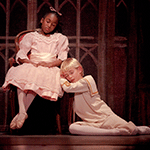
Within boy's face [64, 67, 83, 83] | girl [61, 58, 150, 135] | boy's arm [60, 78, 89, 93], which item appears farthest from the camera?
boy's face [64, 67, 83, 83]

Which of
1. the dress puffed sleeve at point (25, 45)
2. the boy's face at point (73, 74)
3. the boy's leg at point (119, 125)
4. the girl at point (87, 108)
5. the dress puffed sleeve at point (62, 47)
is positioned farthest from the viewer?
the dress puffed sleeve at point (62, 47)

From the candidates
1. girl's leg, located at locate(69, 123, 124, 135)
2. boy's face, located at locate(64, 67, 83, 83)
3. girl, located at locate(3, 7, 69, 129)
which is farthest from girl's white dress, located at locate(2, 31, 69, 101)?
girl's leg, located at locate(69, 123, 124, 135)

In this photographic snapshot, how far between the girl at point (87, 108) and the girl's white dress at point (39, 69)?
14cm

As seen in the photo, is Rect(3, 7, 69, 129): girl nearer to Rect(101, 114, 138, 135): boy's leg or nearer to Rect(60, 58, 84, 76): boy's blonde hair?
Rect(60, 58, 84, 76): boy's blonde hair

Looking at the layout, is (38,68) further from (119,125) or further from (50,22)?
(119,125)

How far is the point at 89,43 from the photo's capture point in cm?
385

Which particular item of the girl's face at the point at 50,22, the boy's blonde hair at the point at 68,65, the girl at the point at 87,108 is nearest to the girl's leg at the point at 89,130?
the girl at the point at 87,108

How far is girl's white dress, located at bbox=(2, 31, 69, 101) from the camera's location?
101 inches

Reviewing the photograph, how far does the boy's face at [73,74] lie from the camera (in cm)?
277

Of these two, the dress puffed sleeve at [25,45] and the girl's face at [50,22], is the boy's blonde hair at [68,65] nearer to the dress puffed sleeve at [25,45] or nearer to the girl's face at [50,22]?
the dress puffed sleeve at [25,45]

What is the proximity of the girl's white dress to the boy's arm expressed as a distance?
0.19 feet

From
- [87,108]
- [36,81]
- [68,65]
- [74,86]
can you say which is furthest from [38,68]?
[87,108]

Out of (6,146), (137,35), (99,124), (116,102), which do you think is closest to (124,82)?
(116,102)

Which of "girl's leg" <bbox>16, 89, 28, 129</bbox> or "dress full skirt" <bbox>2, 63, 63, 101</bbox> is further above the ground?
"dress full skirt" <bbox>2, 63, 63, 101</bbox>
